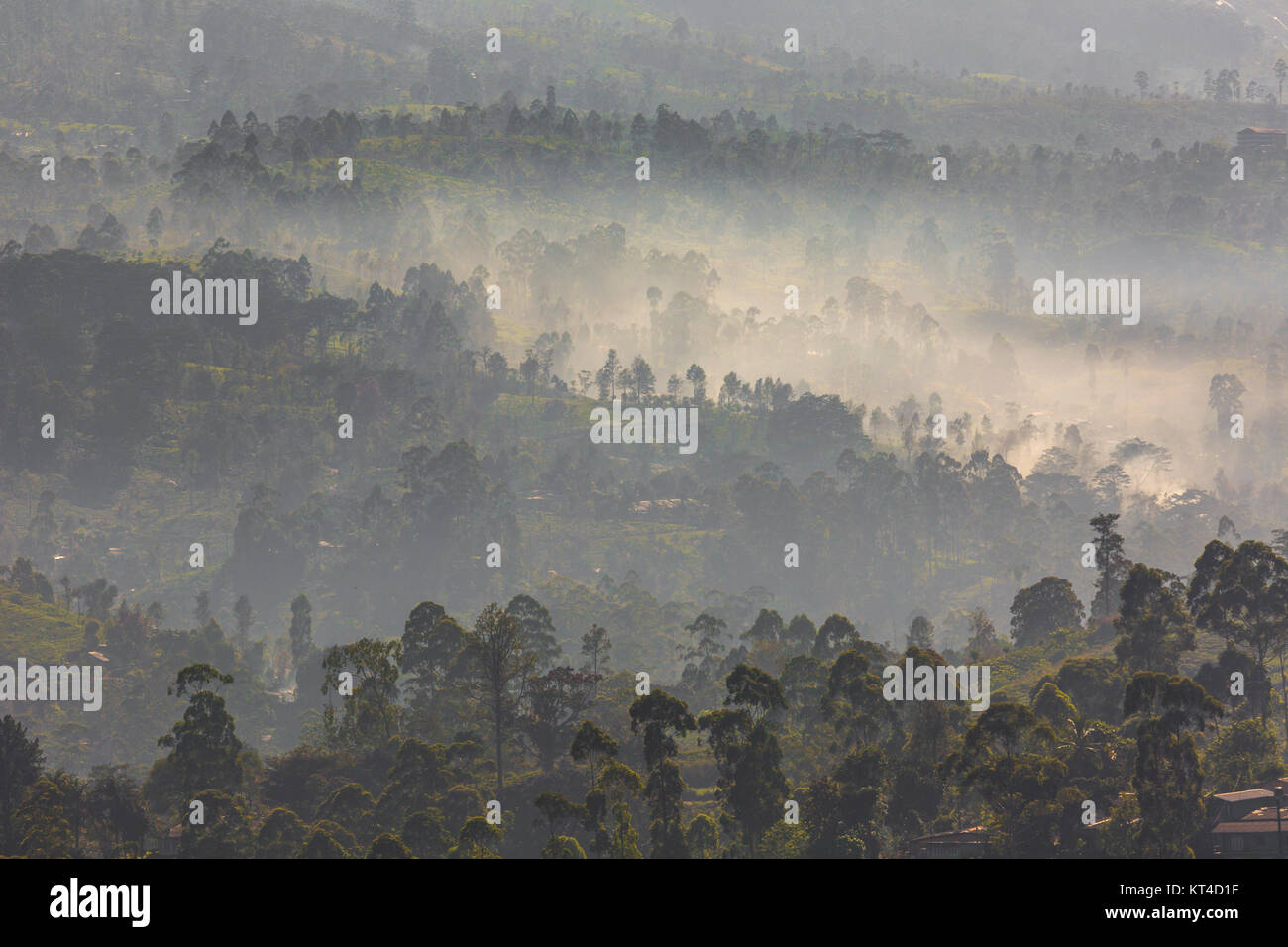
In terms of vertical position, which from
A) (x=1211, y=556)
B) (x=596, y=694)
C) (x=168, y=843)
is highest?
(x=1211, y=556)

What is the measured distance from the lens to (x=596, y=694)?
134125mm

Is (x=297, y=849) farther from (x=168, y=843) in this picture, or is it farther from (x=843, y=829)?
(x=843, y=829)

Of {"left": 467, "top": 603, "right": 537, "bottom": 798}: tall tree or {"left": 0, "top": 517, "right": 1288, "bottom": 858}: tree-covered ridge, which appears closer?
{"left": 0, "top": 517, "right": 1288, "bottom": 858}: tree-covered ridge

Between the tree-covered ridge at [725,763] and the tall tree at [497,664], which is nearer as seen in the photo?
the tree-covered ridge at [725,763]

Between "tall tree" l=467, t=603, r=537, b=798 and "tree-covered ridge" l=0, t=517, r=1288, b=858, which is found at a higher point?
"tall tree" l=467, t=603, r=537, b=798

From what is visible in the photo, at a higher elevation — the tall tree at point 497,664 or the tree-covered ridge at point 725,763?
the tall tree at point 497,664

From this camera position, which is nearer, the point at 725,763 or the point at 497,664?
the point at 725,763

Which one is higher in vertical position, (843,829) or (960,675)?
(960,675)
